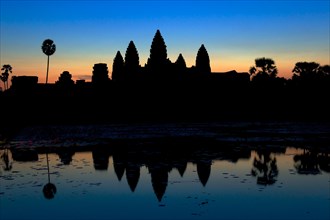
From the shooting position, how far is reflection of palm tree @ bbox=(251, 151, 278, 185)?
1421cm

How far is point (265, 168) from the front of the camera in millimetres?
16344

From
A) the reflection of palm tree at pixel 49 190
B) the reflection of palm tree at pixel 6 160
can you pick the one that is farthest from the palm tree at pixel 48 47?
the reflection of palm tree at pixel 49 190

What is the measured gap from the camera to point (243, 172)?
51.5 ft

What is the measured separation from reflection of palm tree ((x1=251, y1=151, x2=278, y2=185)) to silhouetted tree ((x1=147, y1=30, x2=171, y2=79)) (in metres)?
57.6

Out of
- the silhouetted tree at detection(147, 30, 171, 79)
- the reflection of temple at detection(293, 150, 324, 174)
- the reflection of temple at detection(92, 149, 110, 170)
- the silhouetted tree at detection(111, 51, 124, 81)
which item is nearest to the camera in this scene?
the reflection of temple at detection(293, 150, 324, 174)

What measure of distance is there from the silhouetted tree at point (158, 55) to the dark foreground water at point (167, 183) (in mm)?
54350

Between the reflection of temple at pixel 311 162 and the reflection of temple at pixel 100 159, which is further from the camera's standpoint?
the reflection of temple at pixel 100 159

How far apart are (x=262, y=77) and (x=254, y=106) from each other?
2992 cm

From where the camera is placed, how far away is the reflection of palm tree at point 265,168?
560 inches

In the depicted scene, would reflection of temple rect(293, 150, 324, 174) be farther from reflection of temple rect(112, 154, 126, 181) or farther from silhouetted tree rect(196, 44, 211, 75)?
silhouetted tree rect(196, 44, 211, 75)

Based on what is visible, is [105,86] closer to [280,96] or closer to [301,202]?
[280,96]

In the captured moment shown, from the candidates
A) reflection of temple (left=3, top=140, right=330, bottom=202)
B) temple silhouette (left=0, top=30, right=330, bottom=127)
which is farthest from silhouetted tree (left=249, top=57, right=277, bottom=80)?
reflection of temple (left=3, top=140, right=330, bottom=202)

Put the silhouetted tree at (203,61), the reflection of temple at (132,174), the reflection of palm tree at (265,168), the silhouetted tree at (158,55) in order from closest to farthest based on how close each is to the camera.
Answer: the reflection of temple at (132,174), the reflection of palm tree at (265,168), the silhouetted tree at (158,55), the silhouetted tree at (203,61)

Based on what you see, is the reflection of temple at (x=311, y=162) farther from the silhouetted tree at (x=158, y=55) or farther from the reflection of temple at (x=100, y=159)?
the silhouetted tree at (x=158, y=55)
